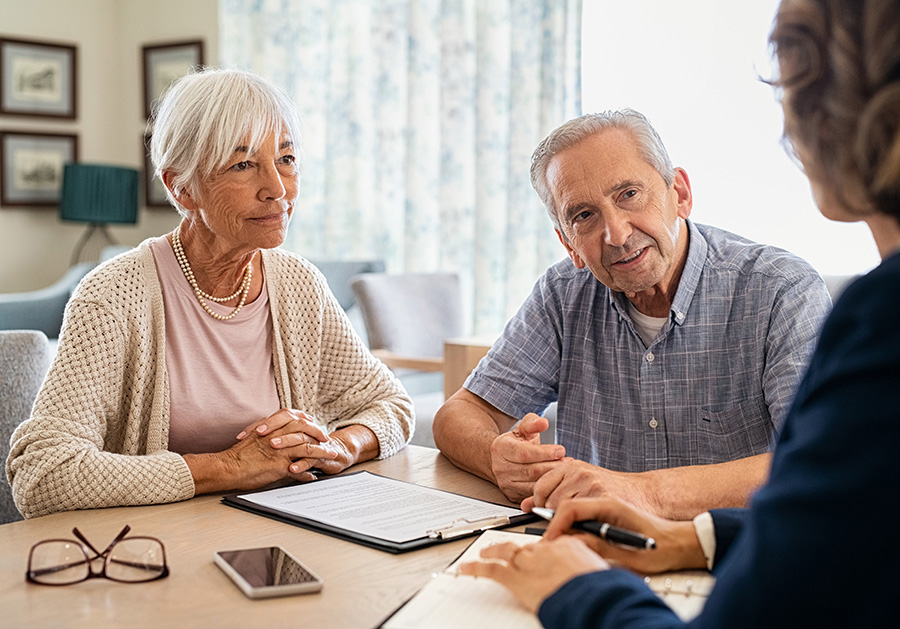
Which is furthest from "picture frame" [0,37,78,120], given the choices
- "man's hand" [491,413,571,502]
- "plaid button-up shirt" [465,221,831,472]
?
"man's hand" [491,413,571,502]

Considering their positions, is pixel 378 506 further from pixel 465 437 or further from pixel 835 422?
pixel 835 422

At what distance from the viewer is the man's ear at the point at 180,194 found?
5.38 ft

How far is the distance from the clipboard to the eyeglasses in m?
0.21

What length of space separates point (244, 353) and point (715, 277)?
0.87 meters

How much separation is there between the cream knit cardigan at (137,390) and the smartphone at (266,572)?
1.07 ft

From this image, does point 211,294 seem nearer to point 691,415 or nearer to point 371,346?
point 691,415

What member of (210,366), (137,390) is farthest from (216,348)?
(137,390)

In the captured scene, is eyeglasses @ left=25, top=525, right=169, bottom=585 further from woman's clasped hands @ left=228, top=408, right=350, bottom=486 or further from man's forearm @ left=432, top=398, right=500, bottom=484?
man's forearm @ left=432, top=398, right=500, bottom=484

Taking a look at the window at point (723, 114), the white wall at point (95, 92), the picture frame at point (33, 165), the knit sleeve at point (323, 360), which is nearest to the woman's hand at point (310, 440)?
the knit sleeve at point (323, 360)

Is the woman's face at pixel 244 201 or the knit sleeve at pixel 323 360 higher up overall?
the woman's face at pixel 244 201

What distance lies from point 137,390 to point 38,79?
15.8ft

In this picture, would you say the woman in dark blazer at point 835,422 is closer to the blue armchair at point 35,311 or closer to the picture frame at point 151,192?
the blue armchair at point 35,311

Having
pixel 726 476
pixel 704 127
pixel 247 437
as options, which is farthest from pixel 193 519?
pixel 704 127

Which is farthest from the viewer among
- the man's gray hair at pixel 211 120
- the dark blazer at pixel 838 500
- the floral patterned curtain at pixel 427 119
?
the floral patterned curtain at pixel 427 119
